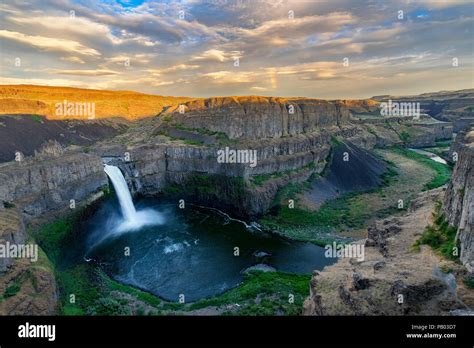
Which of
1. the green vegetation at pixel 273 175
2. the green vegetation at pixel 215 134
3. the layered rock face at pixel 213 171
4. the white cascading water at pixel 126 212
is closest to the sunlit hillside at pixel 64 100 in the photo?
the layered rock face at pixel 213 171

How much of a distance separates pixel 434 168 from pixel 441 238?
55.8m

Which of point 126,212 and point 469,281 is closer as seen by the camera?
point 469,281

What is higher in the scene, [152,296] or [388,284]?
[388,284]

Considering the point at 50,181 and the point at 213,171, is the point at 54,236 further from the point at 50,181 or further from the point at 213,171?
the point at 213,171

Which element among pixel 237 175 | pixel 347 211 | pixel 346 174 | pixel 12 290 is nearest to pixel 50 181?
pixel 12 290

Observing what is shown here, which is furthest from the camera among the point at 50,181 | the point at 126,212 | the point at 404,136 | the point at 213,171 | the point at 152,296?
the point at 404,136

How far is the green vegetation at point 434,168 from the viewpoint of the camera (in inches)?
2347

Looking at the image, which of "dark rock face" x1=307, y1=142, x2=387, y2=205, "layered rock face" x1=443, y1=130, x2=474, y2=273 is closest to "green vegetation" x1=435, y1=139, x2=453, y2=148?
"dark rock face" x1=307, y1=142, x2=387, y2=205

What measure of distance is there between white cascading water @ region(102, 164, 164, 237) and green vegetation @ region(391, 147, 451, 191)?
4478 centimetres

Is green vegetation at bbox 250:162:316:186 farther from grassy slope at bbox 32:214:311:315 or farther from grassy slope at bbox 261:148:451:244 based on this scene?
grassy slope at bbox 32:214:311:315

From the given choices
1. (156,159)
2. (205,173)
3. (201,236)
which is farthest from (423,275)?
(156,159)

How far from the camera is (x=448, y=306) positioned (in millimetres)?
17047

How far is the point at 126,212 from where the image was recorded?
46938 millimetres

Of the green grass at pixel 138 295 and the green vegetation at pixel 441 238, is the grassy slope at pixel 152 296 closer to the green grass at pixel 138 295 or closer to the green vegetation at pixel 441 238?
the green grass at pixel 138 295
